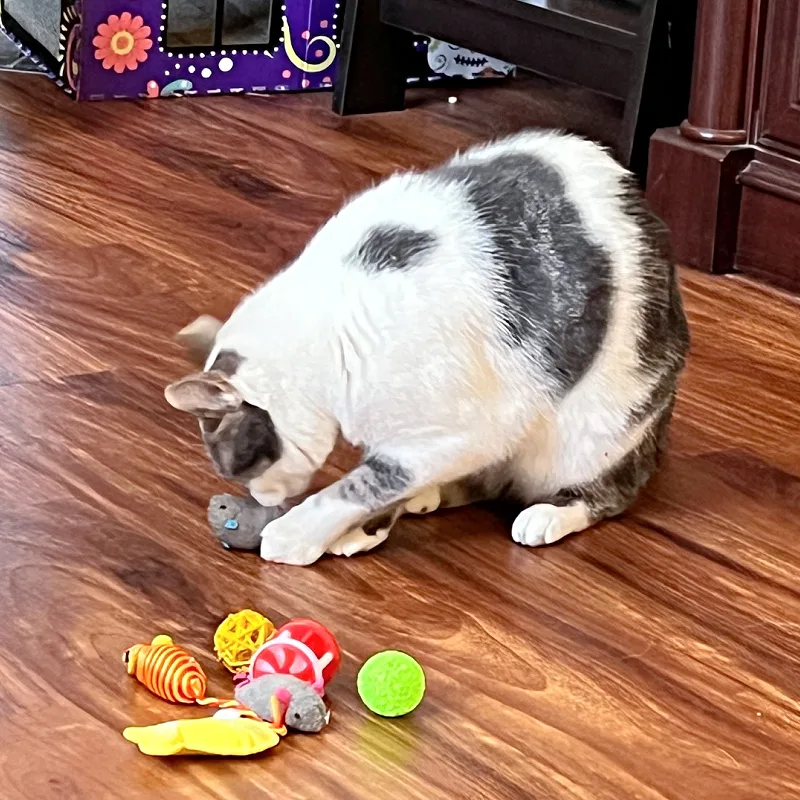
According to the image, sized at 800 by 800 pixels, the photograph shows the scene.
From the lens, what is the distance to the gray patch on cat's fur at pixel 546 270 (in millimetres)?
1430

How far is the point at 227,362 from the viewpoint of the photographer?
4.56 feet

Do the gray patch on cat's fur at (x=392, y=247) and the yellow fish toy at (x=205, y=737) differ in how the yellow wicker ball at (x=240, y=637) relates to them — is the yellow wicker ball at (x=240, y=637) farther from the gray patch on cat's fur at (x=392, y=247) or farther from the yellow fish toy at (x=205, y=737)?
the gray patch on cat's fur at (x=392, y=247)

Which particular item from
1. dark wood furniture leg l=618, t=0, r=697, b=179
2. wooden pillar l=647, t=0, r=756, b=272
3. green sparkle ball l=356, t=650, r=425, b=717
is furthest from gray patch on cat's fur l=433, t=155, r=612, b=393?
dark wood furniture leg l=618, t=0, r=697, b=179

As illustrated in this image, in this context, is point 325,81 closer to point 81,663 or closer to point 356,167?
point 356,167

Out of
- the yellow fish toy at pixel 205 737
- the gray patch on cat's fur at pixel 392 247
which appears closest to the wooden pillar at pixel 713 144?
the gray patch on cat's fur at pixel 392 247

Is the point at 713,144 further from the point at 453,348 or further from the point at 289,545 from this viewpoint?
the point at 289,545

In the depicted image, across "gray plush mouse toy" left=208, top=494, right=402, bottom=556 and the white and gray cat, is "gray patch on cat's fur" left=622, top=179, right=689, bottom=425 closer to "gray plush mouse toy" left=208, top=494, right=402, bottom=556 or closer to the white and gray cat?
the white and gray cat

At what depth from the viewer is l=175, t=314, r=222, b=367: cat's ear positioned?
1.47m

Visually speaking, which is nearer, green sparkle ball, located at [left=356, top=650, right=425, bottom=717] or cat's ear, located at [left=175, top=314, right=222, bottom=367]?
green sparkle ball, located at [left=356, top=650, right=425, bottom=717]

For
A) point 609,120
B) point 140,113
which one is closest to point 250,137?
point 140,113

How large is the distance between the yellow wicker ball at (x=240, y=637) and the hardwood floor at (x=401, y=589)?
0.08ft

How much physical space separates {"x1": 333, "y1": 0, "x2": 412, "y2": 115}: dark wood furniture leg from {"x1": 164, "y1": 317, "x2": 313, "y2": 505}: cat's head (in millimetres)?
1611

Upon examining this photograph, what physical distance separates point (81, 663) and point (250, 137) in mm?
1702

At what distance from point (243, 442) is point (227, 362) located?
0.07m
